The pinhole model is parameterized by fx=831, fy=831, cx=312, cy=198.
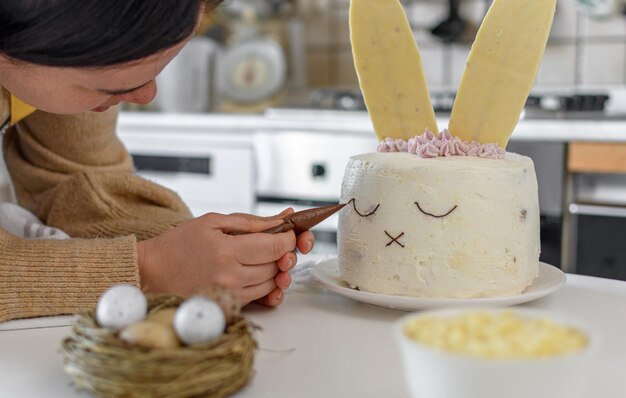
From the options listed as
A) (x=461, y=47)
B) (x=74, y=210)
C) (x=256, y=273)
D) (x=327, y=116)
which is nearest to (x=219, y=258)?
(x=256, y=273)

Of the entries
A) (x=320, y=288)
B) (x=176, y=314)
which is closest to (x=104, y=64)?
(x=176, y=314)

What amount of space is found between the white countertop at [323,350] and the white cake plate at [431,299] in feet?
0.07

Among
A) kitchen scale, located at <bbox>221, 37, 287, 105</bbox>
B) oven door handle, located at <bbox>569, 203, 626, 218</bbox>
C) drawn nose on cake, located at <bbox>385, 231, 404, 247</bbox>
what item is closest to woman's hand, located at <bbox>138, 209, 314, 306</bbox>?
drawn nose on cake, located at <bbox>385, 231, 404, 247</bbox>

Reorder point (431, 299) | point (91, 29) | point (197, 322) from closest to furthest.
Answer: point (197, 322), point (91, 29), point (431, 299)

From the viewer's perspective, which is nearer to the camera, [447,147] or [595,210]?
[447,147]

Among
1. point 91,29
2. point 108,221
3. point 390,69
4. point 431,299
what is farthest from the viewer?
point 108,221

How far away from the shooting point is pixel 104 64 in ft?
2.56

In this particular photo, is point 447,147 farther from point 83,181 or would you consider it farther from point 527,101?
point 527,101

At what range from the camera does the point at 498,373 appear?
1.61 ft

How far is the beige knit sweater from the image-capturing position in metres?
0.87

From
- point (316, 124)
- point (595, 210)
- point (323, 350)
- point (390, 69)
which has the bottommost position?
point (595, 210)

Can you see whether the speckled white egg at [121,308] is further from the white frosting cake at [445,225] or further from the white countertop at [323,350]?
the white frosting cake at [445,225]

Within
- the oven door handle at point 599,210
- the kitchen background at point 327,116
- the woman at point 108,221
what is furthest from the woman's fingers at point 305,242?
the oven door handle at point 599,210

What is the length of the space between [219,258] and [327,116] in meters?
1.71
